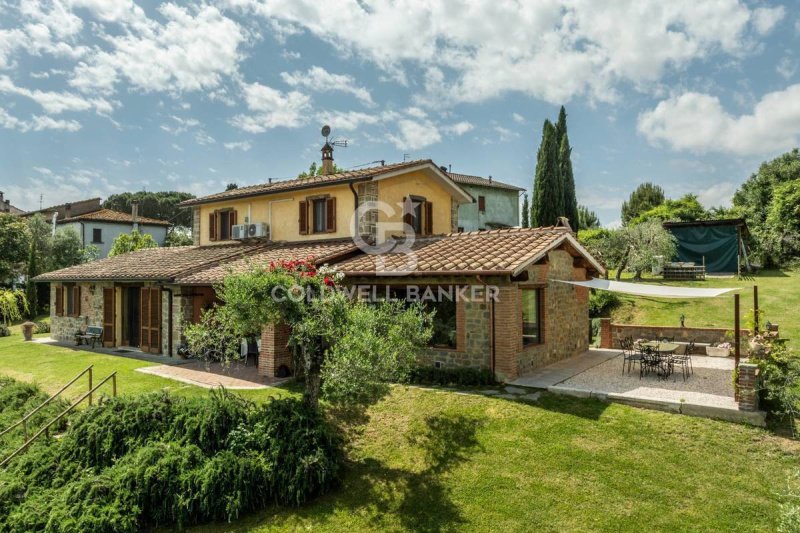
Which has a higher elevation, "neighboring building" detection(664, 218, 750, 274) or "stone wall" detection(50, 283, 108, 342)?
"neighboring building" detection(664, 218, 750, 274)

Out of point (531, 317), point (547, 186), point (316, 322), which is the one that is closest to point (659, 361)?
point (531, 317)

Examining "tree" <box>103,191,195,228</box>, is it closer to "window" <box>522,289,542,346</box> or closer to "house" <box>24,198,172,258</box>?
"house" <box>24,198,172,258</box>

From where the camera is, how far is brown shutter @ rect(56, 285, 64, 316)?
80.8 ft

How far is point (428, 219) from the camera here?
68.6ft

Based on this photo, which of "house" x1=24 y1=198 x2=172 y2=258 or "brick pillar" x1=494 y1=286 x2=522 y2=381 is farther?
"house" x1=24 y1=198 x2=172 y2=258

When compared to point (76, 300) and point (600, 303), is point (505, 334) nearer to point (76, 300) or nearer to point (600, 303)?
point (600, 303)

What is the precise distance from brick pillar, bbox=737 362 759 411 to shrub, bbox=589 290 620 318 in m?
15.6

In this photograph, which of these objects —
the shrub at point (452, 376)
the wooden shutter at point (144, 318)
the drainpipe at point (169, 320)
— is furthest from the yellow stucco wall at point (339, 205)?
the shrub at point (452, 376)

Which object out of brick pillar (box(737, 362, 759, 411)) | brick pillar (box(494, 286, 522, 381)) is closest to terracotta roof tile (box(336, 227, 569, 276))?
brick pillar (box(494, 286, 522, 381))

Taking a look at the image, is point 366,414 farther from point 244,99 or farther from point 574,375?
point 244,99

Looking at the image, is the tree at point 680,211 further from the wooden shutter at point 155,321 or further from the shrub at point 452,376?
the wooden shutter at point 155,321

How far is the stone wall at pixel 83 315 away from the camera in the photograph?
22500 mm

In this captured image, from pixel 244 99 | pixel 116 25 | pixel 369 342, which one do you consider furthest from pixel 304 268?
pixel 244 99

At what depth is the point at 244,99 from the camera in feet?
71.4
